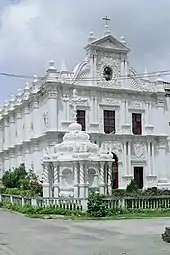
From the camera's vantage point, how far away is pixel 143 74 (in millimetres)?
40125

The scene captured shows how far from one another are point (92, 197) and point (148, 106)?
2156cm

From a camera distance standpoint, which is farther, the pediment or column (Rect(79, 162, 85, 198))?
the pediment

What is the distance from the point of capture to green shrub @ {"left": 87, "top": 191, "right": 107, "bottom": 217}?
18.9 m

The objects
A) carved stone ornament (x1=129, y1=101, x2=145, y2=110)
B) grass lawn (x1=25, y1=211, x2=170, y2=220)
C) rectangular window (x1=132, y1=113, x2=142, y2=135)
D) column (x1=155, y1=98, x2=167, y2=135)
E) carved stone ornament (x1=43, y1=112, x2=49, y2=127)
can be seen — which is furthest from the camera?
column (x1=155, y1=98, x2=167, y2=135)

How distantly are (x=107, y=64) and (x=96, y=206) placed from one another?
21550 millimetres

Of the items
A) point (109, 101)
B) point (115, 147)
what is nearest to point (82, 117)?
point (109, 101)

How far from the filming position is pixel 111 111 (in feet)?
125

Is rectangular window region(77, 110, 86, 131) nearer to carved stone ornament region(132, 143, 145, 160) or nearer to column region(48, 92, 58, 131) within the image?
column region(48, 92, 58, 131)

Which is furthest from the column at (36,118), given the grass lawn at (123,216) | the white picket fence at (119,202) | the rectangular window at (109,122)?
the grass lawn at (123,216)

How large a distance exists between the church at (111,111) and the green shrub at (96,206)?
16.1 metres

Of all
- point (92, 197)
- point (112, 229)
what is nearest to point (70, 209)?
point (92, 197)

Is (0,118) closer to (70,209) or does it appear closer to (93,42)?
(93,42)

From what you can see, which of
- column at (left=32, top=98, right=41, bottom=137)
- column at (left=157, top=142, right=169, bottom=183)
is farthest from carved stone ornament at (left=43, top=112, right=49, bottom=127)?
column at (left=157, top=142, right=169, bottom=183)

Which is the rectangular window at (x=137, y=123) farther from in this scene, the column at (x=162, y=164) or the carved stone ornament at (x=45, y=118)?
the carved stone ornament at (x=45, y=118)
